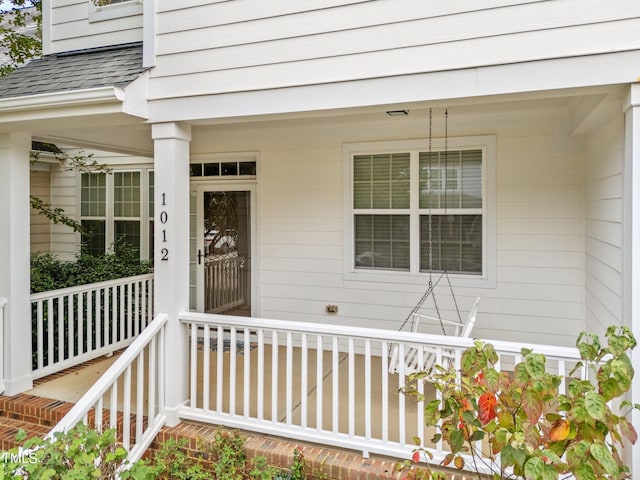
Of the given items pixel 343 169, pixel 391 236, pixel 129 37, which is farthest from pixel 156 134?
pixel 391 236

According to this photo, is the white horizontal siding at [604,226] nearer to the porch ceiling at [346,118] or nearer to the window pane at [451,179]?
the porch ceiling at [346,118]

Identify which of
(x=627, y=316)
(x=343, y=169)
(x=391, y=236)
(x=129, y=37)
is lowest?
(x=627, y=316)

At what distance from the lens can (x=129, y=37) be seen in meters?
4.74

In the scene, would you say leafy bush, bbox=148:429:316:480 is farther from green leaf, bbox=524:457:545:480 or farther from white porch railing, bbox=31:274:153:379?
Result: white porch railing, bbox=31:274:153:379

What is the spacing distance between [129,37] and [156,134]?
1413 mm

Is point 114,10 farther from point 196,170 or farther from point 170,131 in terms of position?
point 196,170

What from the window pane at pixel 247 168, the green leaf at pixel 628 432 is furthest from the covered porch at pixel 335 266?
the green leaf at pixel 628 432

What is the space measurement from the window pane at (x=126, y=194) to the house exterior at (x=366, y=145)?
766mm

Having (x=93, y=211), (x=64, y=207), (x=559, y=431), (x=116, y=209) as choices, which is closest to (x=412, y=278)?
(x=559, y=431)

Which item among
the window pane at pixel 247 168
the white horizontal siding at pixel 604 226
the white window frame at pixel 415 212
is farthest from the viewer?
the window pane at pixel 247 168

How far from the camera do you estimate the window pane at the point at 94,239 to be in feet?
26.5

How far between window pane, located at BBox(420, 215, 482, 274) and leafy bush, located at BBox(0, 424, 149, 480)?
3.76 meters

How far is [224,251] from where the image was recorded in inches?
267

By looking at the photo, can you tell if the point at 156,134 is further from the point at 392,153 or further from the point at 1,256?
the point at 392,153
